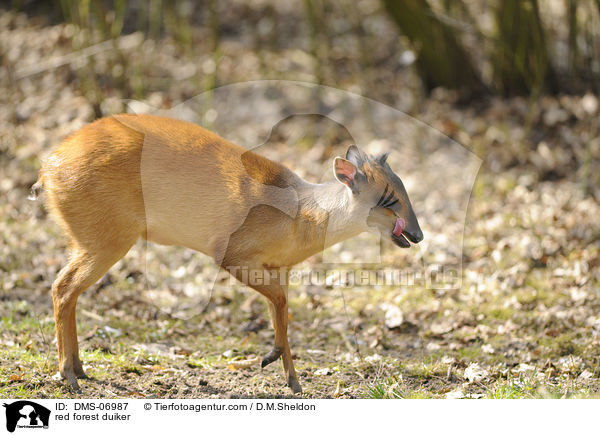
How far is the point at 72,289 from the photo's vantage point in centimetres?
484

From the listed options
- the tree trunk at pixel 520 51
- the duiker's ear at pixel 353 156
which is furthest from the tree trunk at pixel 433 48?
the duiker's ear at pixel 353 156

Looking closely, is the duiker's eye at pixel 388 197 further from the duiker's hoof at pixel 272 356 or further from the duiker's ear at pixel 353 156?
the duiker's hoof at pixel 272 356

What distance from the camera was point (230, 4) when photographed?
13.2 metres

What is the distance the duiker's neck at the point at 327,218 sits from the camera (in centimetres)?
482

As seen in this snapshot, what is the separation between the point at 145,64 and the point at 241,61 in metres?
1.59

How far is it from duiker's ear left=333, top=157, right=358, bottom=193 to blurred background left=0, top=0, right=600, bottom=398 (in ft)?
4.66

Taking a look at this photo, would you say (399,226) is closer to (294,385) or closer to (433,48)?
(294,385)

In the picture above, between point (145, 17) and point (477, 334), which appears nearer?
point (477, 334)

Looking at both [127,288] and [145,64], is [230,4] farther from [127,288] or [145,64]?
[127,288]

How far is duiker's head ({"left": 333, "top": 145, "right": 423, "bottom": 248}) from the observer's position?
184 inches
